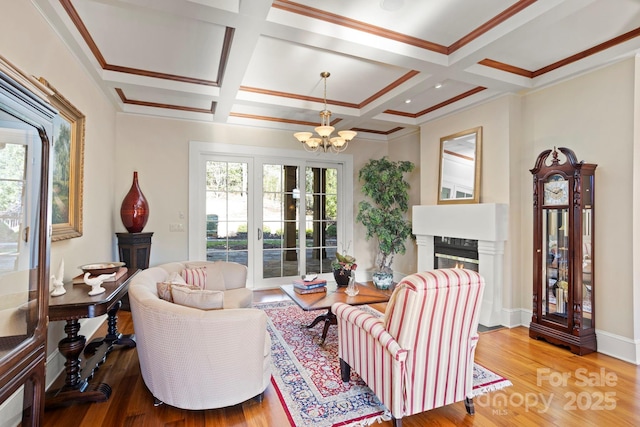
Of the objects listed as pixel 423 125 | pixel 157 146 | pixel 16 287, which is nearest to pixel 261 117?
pixel 157 146

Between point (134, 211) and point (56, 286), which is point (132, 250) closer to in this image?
point (134, 211)

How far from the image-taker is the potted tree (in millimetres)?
5172

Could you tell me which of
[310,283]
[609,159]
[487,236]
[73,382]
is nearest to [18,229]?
[73,382]

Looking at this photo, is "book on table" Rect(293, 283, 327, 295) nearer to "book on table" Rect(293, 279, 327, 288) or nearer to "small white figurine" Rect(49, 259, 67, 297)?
"book on table" Rect(293, 279, 327, 288)

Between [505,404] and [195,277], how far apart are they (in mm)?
2755

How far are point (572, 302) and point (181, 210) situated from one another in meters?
4.83

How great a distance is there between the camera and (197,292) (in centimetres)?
210

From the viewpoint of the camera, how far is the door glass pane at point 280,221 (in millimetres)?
5250

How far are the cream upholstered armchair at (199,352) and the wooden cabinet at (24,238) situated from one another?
22.4 inches

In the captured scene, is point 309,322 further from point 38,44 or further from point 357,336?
point 38,44

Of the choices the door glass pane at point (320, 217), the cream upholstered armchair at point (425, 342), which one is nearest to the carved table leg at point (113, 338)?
the cream upholstered armchair at point (425, 342)

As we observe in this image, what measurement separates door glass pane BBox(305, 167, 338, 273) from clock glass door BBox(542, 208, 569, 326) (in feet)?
10.5

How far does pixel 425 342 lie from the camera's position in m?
1.79

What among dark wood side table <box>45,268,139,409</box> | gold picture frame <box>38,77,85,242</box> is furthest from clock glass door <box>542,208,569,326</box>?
gold picture frame <box>38,77,85,242</box>
